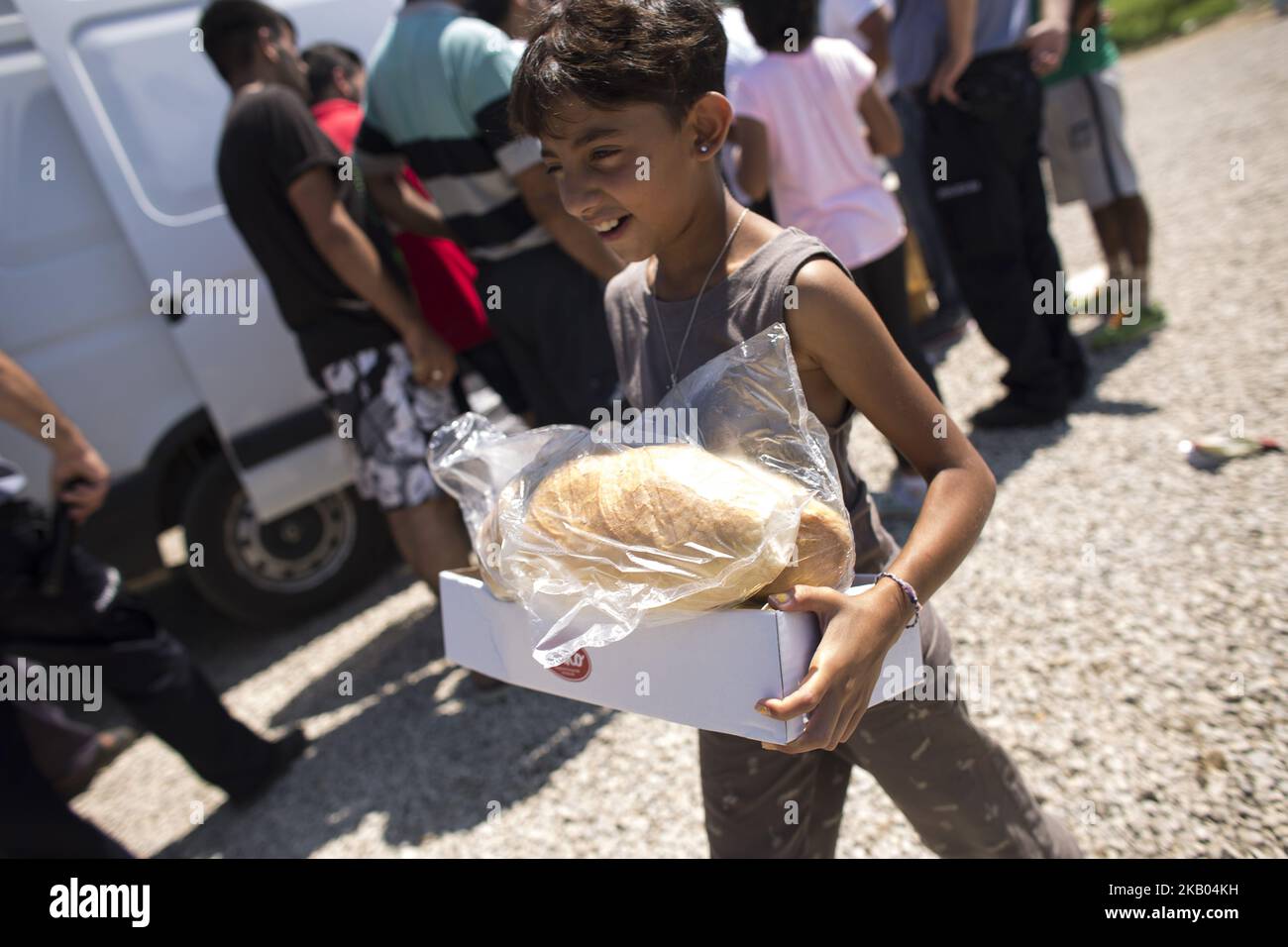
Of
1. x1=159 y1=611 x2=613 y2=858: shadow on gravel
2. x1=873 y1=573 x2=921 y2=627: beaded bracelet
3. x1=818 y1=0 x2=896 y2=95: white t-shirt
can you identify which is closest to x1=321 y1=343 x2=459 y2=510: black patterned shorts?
x1=159 y1=611 x2=613 y2=858: shadow on gravel

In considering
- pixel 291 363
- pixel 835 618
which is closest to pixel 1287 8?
pixel 291 363

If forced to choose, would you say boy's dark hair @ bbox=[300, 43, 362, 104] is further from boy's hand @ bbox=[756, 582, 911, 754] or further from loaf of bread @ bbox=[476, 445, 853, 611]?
boy's hand @ bbox=[756, 582, 911, 754]

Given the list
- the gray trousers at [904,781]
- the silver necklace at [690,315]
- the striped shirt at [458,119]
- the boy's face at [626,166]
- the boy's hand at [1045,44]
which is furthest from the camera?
the boy's hand at [1045,44]

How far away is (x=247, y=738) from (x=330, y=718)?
0.46 meters

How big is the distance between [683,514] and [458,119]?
6.33 feet

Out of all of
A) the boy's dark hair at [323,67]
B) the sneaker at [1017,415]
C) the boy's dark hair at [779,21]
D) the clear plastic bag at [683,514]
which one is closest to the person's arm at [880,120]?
the boy's dark hair at [779,21]

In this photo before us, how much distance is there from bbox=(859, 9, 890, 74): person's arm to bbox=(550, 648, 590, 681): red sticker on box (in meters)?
3.77

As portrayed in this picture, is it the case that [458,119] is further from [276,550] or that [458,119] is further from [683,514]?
[276,550]

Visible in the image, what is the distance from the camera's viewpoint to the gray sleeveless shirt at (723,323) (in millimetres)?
1242

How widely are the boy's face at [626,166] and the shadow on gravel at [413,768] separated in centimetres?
191

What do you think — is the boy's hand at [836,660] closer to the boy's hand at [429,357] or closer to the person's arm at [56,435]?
the boy's hand at [429,357]

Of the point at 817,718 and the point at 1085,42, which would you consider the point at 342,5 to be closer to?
the point at 1085,42

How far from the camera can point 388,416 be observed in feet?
9.57

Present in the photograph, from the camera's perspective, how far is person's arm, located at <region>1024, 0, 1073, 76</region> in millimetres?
3557
